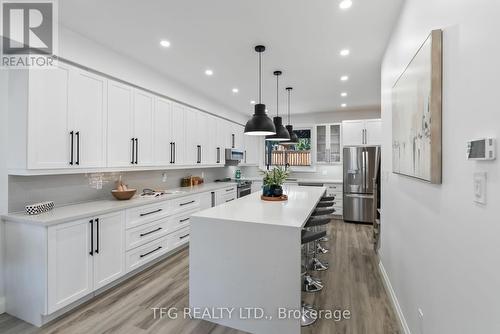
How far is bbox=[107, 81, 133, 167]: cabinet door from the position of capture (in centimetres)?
296

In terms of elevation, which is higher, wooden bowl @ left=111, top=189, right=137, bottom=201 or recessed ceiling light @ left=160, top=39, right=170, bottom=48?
recessed ceiling light @ left=160, top=39, right=170, bottom=48

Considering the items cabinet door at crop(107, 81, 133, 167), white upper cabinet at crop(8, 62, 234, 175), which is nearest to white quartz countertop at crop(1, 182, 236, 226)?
white upper cabinet at crop(8, 62, 234, 175)

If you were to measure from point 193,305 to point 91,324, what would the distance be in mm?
855

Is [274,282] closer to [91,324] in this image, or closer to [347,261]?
[91,324]

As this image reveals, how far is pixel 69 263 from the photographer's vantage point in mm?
2219

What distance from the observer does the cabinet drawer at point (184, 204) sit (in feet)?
11.9

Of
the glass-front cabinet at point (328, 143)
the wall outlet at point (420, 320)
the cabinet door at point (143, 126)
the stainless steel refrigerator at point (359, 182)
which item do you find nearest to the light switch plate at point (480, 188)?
the wall outlet at point (420, 320)

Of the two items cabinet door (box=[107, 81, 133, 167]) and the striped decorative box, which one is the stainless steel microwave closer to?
cabinet door (box=[107, 81, 133, 167])

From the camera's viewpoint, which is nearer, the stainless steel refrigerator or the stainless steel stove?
the stainless steel refrigerator

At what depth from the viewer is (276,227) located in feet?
6.39

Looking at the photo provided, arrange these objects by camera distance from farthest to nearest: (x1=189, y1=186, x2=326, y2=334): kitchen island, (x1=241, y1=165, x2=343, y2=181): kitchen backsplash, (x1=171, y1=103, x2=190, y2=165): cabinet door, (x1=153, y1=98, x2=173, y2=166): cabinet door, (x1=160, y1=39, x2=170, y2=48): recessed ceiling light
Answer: (x1=241, y1=165, x2=343, y2=181): kitchen backsplash < (x1=171, y1=103, x2=190, y2=165): cabinet door < (x1=153, y1=98, x2=173, y2=166): cabinet door < (x1=160, y1=39, x2=170, y2=48): recessed ceiling light < (x1=189, y1=186, x2=326, y2=334): kitchen island

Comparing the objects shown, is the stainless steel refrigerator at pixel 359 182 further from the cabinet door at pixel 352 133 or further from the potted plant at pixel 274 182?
the potted plant at pixel 274 182

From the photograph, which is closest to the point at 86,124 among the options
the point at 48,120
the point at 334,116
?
the point at 48,120

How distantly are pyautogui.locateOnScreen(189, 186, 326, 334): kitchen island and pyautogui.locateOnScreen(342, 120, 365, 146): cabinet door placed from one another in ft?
12.9
